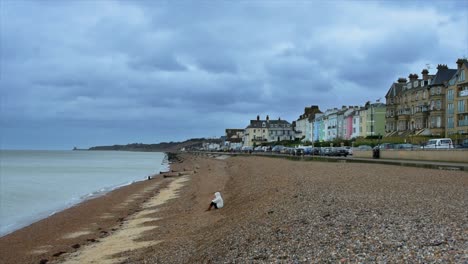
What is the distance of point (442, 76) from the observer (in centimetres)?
6112

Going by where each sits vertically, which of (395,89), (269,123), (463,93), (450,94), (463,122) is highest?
(395,89)

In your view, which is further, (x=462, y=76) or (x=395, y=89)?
(x=395, y=89)

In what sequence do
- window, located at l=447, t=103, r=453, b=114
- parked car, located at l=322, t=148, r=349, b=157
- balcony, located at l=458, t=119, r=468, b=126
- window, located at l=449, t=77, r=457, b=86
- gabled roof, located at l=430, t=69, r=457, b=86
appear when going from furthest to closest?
1. gabled roof, located at l=430, t=69, r=457, b=86
2. window, located at l=447, t=103, r=453, b=114
3. window, located at l=449, t=77, r=457, b=86
4. balcony, located at l=458, t=119, r=468, b=126
5. parked car, located at l=322, t=148, r=349, b=157

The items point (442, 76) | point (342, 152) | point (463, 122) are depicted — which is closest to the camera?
point (342, 152)

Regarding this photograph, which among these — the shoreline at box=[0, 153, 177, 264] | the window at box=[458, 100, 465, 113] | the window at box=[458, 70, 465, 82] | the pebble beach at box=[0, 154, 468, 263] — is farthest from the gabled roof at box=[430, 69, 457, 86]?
the shoreline at box=[0, 153, 177, 264]

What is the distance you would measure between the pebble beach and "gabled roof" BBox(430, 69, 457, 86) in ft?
142

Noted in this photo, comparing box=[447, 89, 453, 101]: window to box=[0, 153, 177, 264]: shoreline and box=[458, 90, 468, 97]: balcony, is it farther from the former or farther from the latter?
box=[0, 153, 177, 264]: shoreline

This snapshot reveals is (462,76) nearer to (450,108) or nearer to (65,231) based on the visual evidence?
(450,108)

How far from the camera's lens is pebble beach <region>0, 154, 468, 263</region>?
7922 mm

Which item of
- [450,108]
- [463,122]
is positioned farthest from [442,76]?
[463,122]

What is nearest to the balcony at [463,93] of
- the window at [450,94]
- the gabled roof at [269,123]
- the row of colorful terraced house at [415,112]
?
the row of colorful terraced house at [415,112]

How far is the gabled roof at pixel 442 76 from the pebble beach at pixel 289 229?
43261 mm

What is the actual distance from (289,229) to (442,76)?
192 ft

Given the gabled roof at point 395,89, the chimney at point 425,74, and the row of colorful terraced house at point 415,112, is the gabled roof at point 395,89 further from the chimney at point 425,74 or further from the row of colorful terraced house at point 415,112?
the chimney at point 425,74
